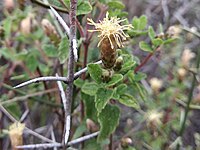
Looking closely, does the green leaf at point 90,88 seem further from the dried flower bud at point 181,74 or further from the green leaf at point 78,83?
the dried flower bud at point 181,74

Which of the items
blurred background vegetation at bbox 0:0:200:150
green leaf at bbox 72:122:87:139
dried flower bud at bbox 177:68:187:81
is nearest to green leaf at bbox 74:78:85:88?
blurred background vegetation at bbox 0:0:200:150

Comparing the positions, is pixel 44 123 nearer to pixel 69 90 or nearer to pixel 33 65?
pixel 33 65

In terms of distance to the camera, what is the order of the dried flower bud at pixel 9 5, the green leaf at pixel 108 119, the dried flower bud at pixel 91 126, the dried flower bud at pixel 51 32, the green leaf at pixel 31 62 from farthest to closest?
the dried flower bud at pixel 9 5 → the green leaf at pixel 31 62 → the dried flower bud at pixel 51 32 → the dried flower bud at pixel 91 126 → the green leaf at pixel 108 119

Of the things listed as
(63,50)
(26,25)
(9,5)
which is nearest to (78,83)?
(63,50)

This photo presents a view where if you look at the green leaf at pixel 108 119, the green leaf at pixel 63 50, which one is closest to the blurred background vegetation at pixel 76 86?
the green leaf at pixel 63 50

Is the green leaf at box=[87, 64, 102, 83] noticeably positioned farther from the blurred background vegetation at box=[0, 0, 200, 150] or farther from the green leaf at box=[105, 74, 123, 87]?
the blurred background vegetation at box=[0, 0, 200, 150]

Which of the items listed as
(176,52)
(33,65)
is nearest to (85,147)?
(33,65)

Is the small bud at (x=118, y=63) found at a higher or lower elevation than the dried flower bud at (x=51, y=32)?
lower

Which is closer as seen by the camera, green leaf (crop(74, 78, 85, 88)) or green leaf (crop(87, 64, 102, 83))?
green leaf (crop(87, 64, 102, 83))
